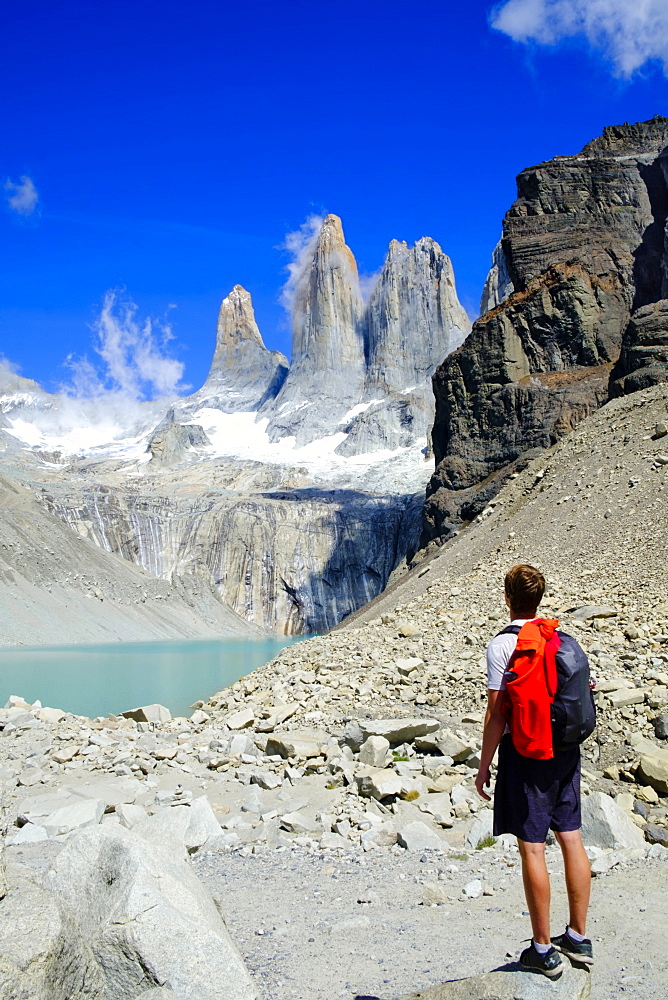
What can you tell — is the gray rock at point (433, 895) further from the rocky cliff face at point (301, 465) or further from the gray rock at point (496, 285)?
the gray rock at point (496, 285)

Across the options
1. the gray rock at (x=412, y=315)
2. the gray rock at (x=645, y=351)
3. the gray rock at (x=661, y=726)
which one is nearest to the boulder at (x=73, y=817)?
the gray rock at (x=661, y=726)

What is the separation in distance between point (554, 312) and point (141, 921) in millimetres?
41751

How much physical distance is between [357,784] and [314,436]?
147 metres

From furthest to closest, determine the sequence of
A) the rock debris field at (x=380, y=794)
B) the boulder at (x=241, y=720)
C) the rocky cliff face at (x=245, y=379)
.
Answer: the rocky cliff face at (x=245, y=379) → the boulder at (x=241, y=720) → the rock debris field at (x=380, y=794)

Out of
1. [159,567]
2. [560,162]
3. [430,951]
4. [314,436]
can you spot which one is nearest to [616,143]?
[560,162]

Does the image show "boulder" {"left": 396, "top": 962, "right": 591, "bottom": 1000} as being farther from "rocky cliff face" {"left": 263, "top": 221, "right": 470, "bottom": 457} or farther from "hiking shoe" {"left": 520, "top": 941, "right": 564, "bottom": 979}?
"rocky cliff face" {"left": 263, "top": 221, "right": 470, "bottom": 457}

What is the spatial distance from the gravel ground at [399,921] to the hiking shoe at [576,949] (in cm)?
12

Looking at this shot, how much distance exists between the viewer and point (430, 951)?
180 inches

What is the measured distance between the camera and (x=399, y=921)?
5.11 metres

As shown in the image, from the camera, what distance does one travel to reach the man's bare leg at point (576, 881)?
157 inches

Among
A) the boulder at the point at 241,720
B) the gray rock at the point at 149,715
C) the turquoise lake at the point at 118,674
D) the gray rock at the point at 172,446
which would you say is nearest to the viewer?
the boulder at the point at 241,720

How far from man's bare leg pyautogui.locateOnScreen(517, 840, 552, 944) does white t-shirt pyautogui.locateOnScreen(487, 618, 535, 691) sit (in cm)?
78

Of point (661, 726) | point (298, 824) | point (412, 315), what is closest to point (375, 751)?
point (298, 824)

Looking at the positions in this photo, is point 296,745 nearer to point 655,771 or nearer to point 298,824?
point 298,824
